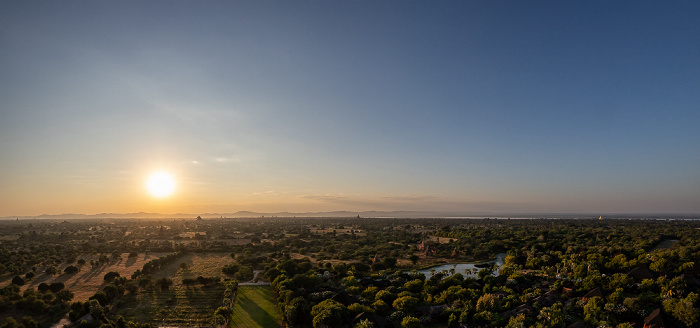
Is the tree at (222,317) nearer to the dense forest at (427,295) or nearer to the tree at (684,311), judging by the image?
the dense forest at (427,295)

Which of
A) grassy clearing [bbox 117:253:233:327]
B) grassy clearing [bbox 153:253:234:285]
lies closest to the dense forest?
grassy clearing [bbox 117:253:233:327]

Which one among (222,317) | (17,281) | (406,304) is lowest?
(17,281)

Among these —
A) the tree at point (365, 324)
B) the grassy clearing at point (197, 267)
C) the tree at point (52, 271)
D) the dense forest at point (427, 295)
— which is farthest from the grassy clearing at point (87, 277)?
the tree at point (365, 324)

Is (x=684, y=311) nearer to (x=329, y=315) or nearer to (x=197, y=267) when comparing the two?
(x=329, y=315)

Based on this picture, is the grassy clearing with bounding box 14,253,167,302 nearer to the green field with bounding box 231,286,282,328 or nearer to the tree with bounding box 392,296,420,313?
the green field with bounding box 231,286,282,328

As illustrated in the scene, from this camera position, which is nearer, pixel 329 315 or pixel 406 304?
pixel 329 315

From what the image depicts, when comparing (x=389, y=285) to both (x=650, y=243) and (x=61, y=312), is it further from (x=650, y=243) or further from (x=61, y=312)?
(x=650, y=243)

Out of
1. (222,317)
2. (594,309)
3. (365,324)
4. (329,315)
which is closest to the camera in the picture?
(365,324)

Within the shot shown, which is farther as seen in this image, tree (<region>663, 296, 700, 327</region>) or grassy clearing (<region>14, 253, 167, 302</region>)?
grassy clearing (<region>14, 253, 167, 302</region>)

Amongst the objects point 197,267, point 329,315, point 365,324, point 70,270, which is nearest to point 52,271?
point 70,270
